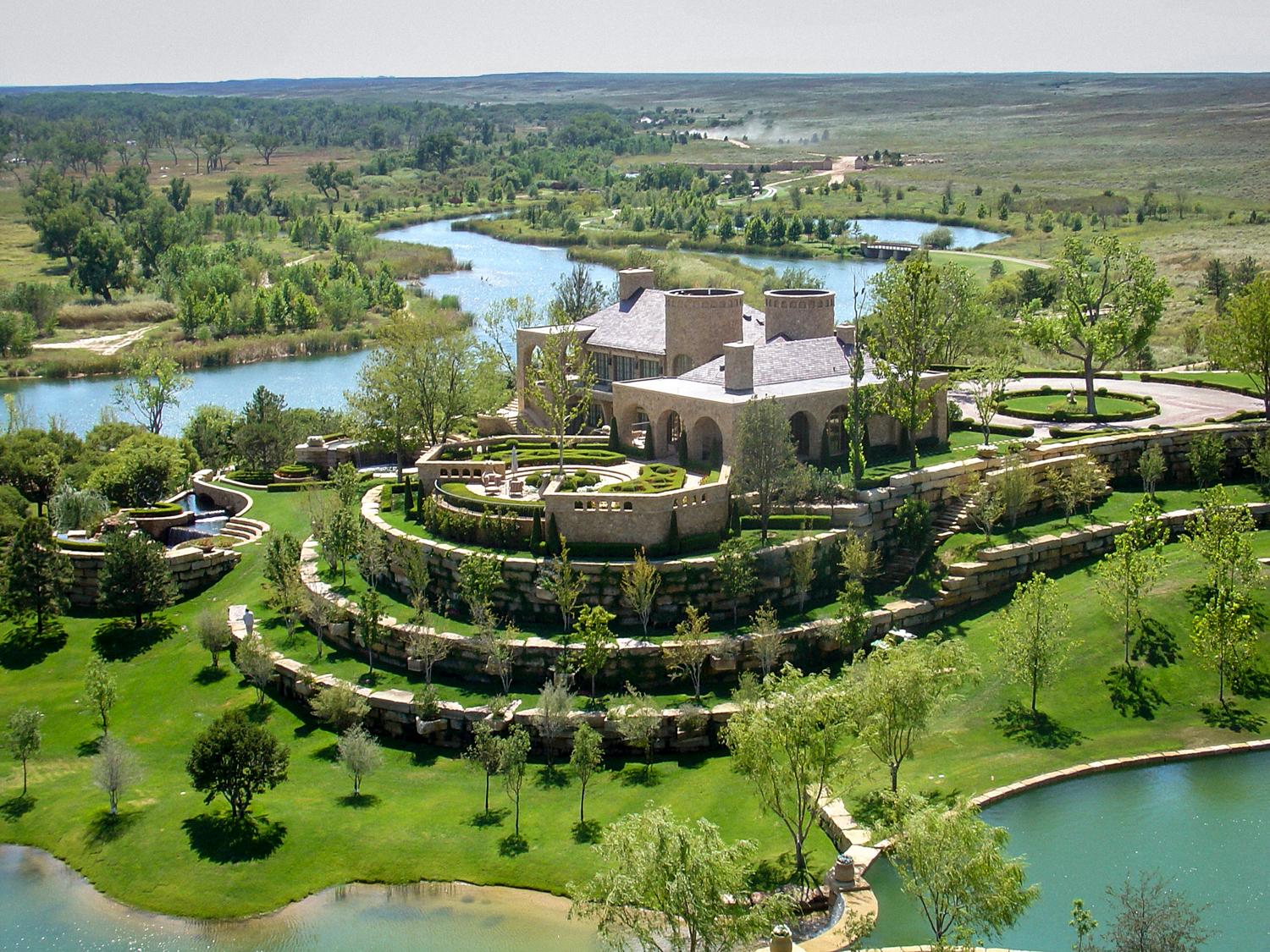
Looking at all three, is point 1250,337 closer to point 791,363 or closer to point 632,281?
point 791,363

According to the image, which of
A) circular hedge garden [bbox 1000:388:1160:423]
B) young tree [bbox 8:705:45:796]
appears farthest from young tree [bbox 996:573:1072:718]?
young tree [bbox 8:705:45:796]

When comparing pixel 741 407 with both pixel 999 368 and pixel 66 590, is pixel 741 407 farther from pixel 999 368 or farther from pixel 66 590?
pixel 66 590

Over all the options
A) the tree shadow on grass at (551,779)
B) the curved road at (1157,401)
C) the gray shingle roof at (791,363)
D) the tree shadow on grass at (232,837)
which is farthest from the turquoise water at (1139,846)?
the gray shingle roof at (791,363)

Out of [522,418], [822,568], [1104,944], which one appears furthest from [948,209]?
[1104,944]

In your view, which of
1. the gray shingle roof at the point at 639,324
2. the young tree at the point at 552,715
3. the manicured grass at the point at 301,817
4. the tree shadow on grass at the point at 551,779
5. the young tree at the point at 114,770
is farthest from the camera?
the gray shingle roof at the point at 639,324

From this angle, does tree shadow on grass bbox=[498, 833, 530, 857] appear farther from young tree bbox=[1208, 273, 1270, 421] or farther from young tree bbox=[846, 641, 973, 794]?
young tree bbox=[1208, 273, 1270, 421]

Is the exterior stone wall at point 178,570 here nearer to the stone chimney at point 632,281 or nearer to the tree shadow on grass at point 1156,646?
the stone chimney at point 632,281
